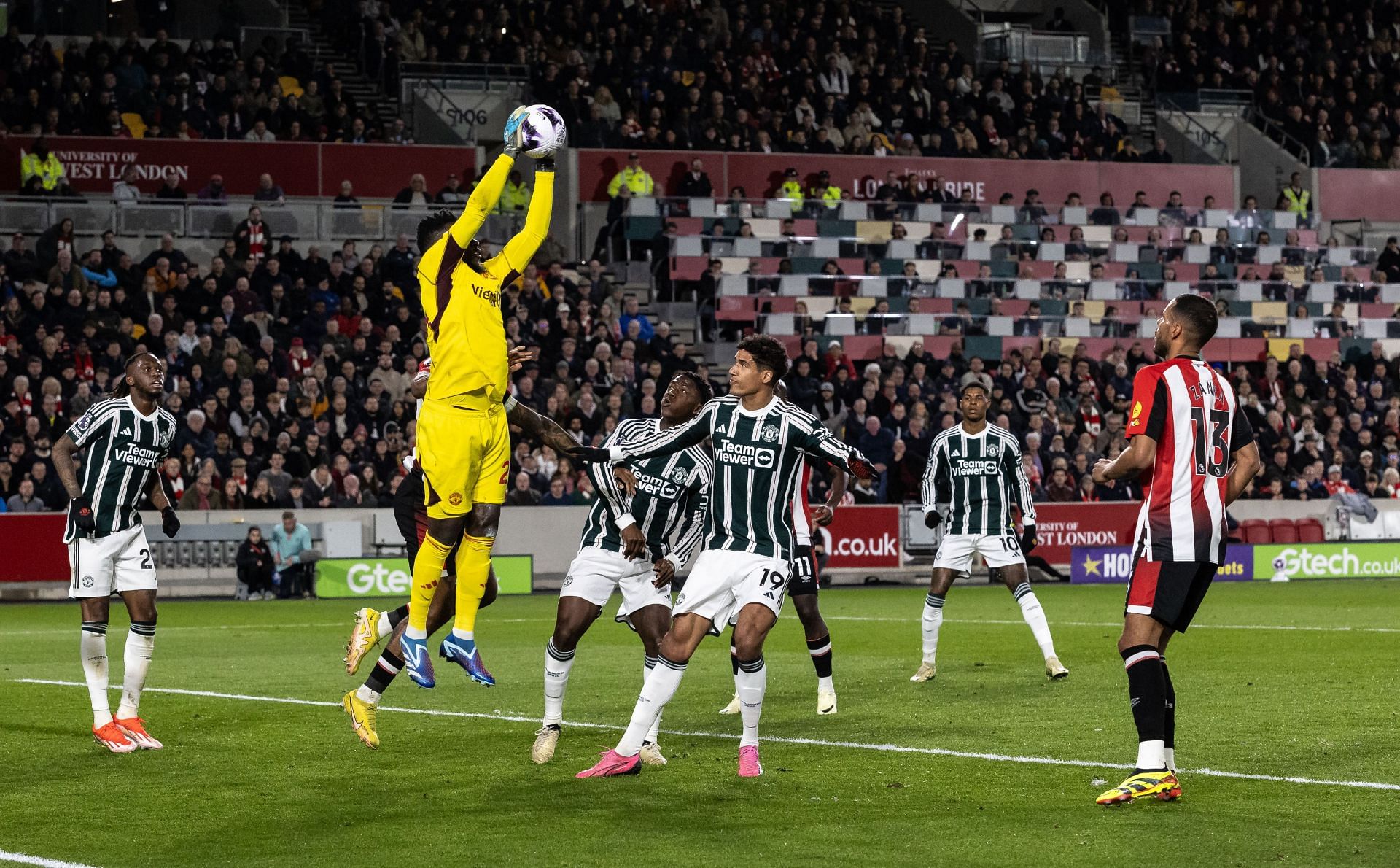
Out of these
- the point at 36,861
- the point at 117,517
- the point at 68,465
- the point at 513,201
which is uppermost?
the point at 513,201

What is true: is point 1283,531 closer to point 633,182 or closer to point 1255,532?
point 1255,532

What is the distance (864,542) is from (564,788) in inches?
783

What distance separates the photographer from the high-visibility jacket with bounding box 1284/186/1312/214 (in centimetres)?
3938

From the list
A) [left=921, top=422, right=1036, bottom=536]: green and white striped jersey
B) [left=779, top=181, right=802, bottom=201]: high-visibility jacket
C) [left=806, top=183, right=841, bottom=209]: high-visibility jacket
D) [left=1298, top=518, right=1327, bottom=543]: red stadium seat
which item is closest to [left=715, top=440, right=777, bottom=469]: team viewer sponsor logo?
[left=921, top=422, right=1036, bottom=536]: green and white striped jersey

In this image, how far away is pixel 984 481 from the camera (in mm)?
14977

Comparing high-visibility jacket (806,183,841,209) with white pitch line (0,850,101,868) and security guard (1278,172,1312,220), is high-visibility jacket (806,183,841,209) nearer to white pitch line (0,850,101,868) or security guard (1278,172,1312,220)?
security guard (1278,172,1312,220)

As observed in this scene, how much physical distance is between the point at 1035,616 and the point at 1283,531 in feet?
57.8

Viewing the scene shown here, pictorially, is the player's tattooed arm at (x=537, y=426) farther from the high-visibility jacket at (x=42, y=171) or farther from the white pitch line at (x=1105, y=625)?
the high-visibility jacket at (x=42, y=171)

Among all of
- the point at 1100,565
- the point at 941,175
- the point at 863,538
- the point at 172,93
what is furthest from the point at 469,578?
the point at 941,175

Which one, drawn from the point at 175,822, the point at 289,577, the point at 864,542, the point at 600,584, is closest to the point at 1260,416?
the point at 864,542

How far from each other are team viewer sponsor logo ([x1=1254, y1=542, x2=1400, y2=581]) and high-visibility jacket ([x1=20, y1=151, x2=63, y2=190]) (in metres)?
21.3

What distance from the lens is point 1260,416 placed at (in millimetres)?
32656

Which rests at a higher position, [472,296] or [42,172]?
[42,172]

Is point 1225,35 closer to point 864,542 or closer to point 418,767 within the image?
point 864,542
